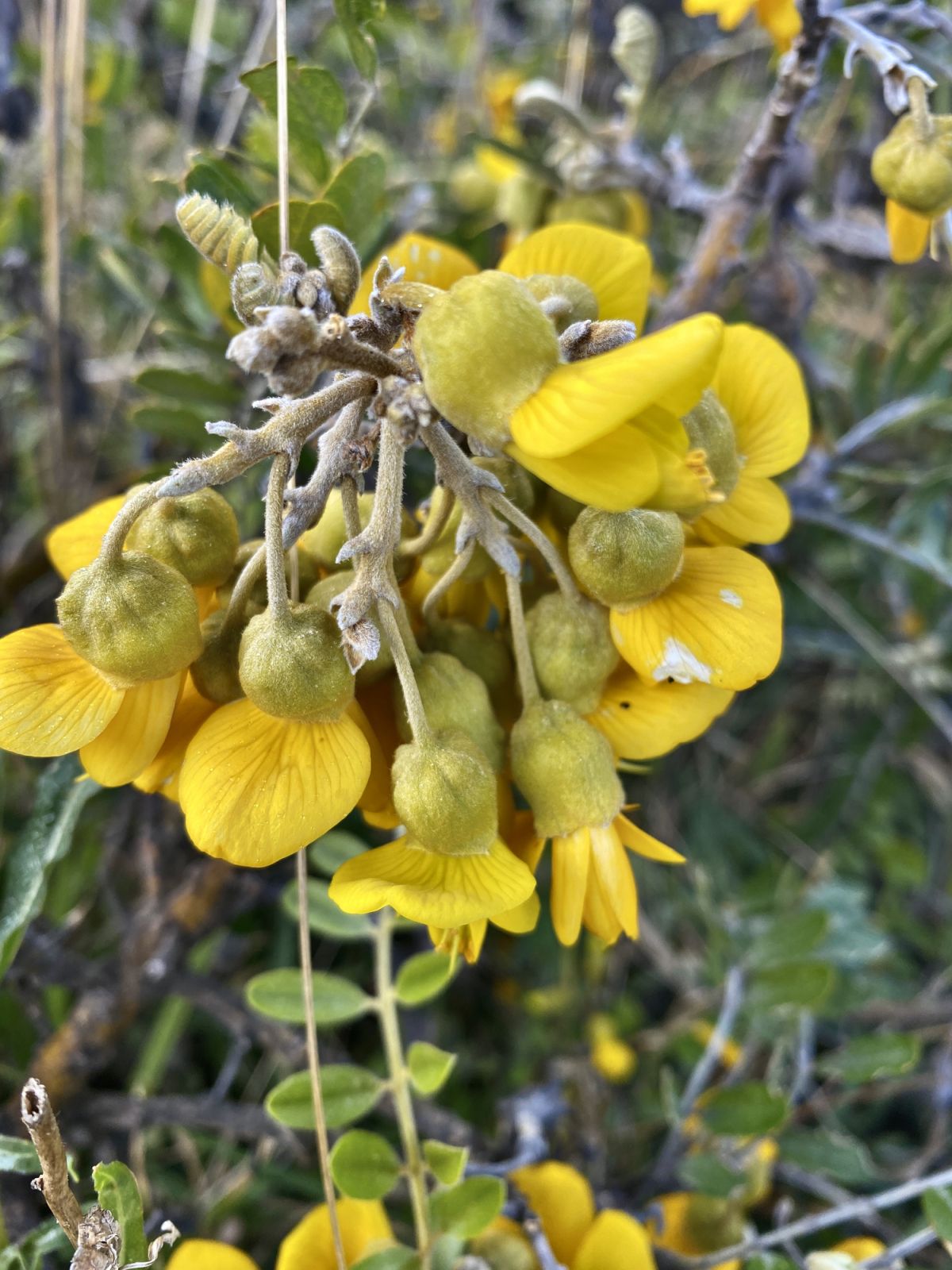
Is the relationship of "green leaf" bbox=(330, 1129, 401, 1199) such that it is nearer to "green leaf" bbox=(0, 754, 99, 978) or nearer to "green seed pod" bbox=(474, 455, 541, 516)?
"green leaf" bbox=(0, 754, 99, 978)

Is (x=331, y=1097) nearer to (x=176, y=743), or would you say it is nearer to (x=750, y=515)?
(x=176, y=743)

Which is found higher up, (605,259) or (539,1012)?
(605,259)

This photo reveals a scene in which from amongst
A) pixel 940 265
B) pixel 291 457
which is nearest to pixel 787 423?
pixel 291 457

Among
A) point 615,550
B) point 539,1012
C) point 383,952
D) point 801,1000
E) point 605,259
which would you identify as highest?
point 605,259

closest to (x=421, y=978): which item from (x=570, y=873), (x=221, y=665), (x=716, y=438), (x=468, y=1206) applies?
(x=468, y=1206)

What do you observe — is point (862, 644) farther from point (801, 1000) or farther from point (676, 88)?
point (676, 88)

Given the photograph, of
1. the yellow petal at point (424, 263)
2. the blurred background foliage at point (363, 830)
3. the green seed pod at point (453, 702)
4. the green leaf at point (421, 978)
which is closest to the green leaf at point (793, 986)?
the blurred background foliage at point (363, 830)

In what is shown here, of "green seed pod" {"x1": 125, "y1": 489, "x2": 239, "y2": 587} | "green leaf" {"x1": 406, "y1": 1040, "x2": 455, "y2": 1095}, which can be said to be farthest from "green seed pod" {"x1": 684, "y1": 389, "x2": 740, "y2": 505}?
"green leaf" {"x1": 406, "y1": 1040, "x2": 455, "y2": 1095}
